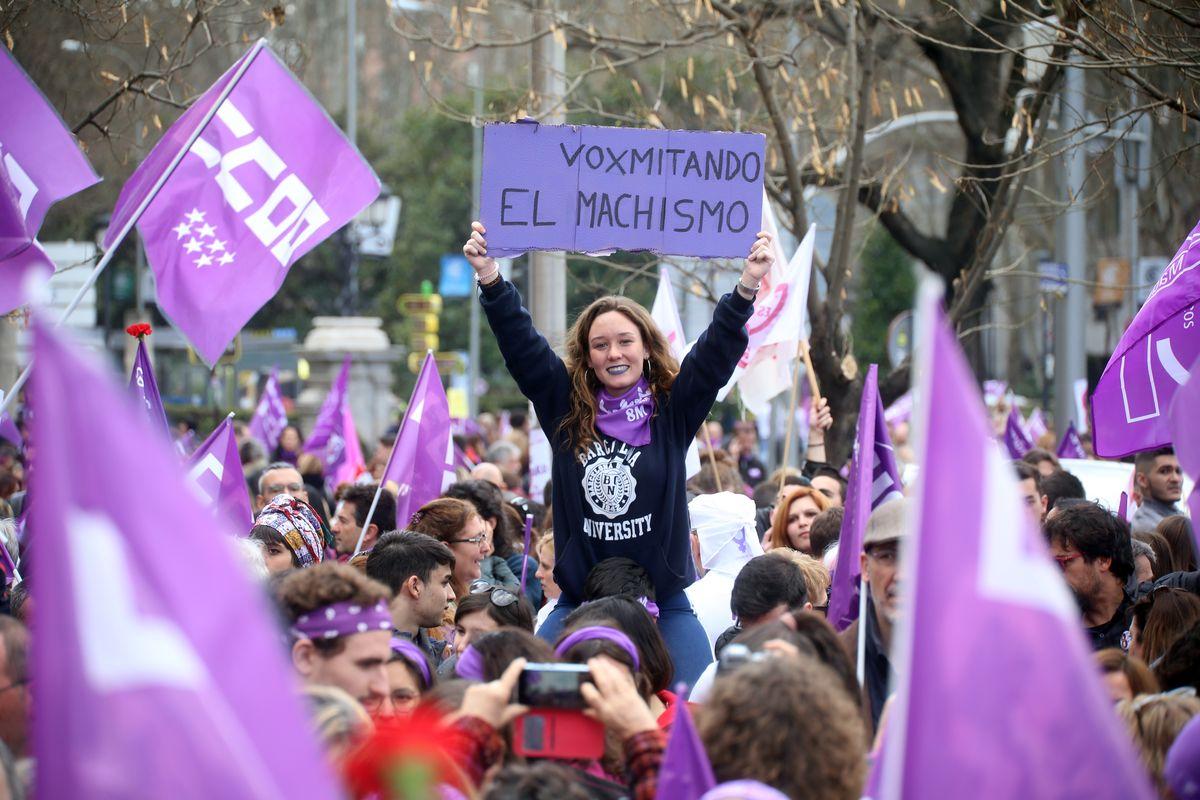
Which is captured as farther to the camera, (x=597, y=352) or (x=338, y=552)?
(x=338, y=552)

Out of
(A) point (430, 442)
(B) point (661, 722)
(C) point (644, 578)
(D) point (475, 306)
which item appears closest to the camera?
(B) point (661, 722)

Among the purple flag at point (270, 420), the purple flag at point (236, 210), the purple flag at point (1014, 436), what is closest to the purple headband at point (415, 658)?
the purple flag at point (236, 210)

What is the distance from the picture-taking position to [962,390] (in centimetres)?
261

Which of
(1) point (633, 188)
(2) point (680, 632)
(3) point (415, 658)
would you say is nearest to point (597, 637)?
(3) point (415, 658)

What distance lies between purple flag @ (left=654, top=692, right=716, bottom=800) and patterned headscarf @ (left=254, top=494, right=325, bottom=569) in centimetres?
394

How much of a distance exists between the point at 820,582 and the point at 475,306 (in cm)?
3319

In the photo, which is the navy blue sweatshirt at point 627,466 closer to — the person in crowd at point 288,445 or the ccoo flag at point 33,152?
the ccoo flag at point 33,152

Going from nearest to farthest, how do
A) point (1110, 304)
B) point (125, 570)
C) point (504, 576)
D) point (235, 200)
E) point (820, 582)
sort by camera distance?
1. point (125, 570)
2. point (820, 582)
3. point (235, 200)
4. point (504, 576)
5. point (1110, 304)

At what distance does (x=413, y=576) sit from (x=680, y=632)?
1.07m

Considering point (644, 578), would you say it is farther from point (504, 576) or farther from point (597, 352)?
point (504, 576)

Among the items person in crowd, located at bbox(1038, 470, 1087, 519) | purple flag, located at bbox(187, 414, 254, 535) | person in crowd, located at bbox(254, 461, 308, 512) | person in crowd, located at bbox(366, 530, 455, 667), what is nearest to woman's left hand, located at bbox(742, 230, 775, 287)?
person in crowd, located at bbox(366, 530, 455, 667)

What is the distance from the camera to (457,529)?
6.77 m

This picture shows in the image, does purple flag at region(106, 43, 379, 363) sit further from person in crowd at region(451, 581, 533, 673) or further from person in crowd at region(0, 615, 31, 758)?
person in crowd at region(0, 615, 31, 758)

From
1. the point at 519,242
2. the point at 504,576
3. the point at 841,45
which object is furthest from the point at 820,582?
the point at 841,45
